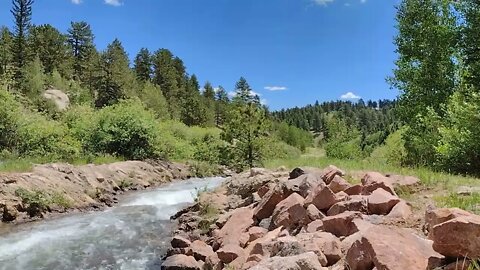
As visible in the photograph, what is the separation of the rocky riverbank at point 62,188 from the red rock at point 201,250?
304 inches

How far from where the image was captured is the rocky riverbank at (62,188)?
15.3 meters

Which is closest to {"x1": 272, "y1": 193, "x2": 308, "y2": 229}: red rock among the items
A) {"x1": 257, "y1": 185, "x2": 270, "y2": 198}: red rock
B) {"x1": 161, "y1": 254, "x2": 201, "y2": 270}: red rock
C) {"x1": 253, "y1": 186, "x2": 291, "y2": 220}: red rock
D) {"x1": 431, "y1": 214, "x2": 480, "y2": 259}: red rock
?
{"x1": 253, "y1": 186, "x2": 291, "y2": 220}: red rock

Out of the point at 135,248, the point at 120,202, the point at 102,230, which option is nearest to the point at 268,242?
the point at 135,248

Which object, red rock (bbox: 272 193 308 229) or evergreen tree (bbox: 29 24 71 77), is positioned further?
evergreen tree (bbox: 29 24 71 77)

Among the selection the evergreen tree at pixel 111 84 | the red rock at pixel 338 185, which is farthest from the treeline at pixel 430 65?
the evergreen tree at pixel 111 84

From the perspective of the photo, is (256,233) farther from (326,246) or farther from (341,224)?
(326,246)

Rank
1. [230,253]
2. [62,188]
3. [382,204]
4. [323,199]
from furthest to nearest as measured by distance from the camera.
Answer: [62,188]
[323,199]
[230,253]
[382,204]

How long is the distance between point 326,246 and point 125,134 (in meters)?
27.3

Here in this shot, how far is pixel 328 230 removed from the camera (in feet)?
23.9

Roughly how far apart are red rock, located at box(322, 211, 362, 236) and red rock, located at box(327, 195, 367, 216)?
1.59 feet

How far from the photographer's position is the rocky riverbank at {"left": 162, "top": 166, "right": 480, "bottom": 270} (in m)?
4.99

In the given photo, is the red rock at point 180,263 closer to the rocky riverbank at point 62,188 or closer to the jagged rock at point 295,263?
the jagged rock at point 295,263

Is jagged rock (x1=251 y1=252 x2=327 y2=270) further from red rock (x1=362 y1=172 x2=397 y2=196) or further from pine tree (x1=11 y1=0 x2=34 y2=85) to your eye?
pine tree (x1=11 y1=0 x2=34 y2=85)

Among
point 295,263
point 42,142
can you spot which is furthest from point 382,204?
point 42,142
